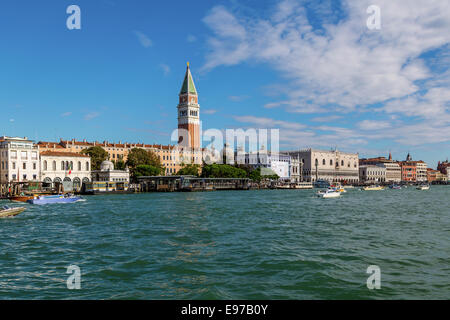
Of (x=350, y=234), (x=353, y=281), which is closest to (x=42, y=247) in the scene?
(x=353, y=281)

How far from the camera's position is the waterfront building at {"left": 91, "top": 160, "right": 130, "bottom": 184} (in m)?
62.2

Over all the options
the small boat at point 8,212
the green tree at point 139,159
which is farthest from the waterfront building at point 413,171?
the small boat at point 8,212

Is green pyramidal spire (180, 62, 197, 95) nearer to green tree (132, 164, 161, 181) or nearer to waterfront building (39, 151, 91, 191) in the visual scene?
green tree (132, 164, 161, 181)

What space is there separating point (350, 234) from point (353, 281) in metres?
7.09

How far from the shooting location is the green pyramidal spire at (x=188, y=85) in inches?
4269

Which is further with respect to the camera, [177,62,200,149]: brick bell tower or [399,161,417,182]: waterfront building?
[399,161,417,182]: waterfront building

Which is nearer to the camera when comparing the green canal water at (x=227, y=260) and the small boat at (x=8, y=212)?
the green canal water at (x=227, y=260)

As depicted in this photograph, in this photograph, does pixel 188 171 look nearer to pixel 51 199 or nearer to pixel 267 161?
pixel 267 161

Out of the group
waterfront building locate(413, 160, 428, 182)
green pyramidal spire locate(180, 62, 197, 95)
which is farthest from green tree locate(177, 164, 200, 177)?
waterfront building locate(413, 160, 428, 182)

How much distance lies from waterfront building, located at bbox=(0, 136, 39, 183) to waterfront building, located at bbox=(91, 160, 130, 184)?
33.1 feet

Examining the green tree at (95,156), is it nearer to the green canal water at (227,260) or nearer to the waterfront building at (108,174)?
the waterfront building at (108,174)

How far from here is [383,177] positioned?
14112 cm

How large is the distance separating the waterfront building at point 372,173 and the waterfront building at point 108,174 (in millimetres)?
101792
